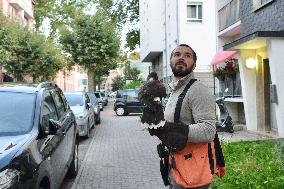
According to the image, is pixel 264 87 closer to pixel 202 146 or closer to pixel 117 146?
pixel 117 146

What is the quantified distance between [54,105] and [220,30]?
1732cm

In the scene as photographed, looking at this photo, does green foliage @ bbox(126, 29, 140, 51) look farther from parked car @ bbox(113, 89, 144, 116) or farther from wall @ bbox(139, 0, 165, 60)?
parked car @ bbox(113, 89, 144, 116)

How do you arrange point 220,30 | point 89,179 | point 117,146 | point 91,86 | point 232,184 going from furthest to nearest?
point 91,86 < point 220,30 < point 117,146 < point 89,179 < point 232,184

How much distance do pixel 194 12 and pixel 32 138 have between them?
2876 cm

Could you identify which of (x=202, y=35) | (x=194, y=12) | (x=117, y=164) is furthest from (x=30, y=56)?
(x=117, y=164)

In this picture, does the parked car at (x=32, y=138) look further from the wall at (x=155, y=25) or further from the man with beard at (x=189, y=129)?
the wall at (x=155, y=25)

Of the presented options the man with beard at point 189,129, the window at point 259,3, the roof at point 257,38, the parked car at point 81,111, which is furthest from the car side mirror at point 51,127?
the window at point 259,3

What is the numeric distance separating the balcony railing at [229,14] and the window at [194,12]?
9.07 meters

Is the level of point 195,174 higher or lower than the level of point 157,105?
lower

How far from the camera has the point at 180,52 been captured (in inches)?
143

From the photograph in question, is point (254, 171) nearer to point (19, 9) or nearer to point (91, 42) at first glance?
point (91, 42)

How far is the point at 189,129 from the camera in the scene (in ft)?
11.1

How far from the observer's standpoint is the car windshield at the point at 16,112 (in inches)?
220

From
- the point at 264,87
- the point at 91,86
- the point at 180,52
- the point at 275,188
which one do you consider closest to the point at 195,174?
the point at 180,52
